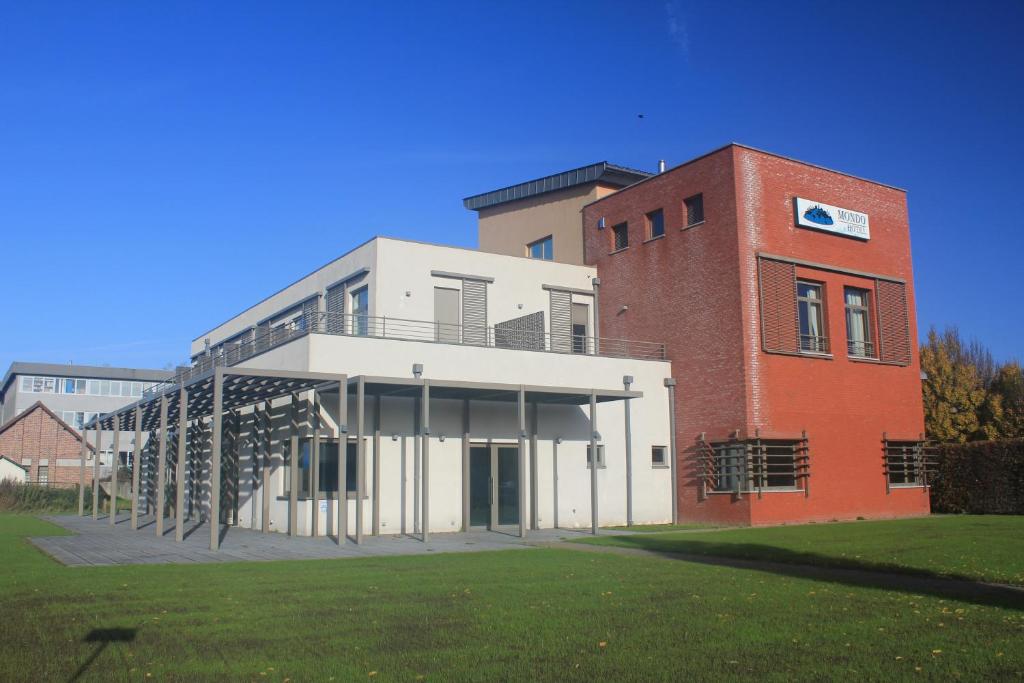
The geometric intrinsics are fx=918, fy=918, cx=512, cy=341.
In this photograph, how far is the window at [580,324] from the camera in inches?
1110

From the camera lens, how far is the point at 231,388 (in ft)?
66.1

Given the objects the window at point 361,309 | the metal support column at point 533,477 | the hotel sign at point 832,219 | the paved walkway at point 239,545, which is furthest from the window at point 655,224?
the paved walkway at point 239,545

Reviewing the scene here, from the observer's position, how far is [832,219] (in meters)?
25.7

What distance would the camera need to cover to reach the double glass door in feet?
73.9

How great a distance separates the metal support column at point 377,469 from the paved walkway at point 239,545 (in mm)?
648

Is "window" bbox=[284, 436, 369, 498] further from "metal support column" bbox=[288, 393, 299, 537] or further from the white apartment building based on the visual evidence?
"metal support column" bbox=[288, 393, 299, 537]

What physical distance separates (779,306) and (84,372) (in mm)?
60278

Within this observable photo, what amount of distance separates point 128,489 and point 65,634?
4186 cm

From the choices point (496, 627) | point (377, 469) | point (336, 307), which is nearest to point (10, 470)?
point (336, 307)

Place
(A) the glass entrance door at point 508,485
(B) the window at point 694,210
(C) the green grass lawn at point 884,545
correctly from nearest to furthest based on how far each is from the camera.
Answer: (C) the green grass lawn at point 884,545
(A) the glass entrance door at point 508,485
(B) the window at point 694,210

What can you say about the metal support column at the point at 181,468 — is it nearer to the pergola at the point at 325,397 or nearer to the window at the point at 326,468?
the pergola at the point at 325,397

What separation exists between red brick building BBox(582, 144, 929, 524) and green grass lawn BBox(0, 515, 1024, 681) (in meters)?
11.8

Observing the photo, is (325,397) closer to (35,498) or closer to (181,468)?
(181,468)

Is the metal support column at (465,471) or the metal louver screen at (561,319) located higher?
the metal louver screen at (561,319)
